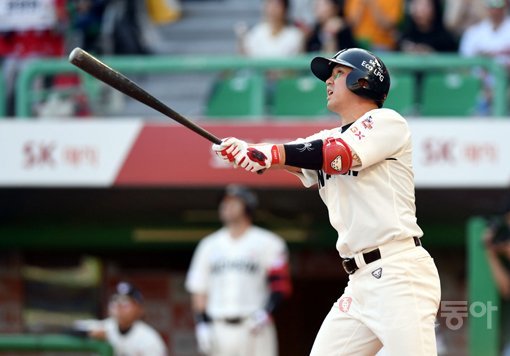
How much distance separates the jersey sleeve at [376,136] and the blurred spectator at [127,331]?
453 cm

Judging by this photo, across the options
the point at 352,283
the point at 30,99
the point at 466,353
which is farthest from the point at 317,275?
the point at 352,283

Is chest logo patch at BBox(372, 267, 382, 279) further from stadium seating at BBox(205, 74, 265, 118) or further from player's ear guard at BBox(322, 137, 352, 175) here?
stadium seating at BBox(205, 74, 265, 118)

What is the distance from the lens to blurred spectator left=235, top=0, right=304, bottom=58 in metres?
10.8

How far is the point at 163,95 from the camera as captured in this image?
465 inches

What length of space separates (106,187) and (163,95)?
65.9 inches

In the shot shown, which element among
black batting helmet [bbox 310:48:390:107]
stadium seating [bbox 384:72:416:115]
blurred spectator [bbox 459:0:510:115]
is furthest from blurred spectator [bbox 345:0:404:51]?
black batting helmet [bbox 310:48:390:107]

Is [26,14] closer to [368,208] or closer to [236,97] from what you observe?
[236,97]

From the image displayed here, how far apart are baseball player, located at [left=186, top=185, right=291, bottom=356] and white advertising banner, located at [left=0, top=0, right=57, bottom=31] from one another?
230 centimetres

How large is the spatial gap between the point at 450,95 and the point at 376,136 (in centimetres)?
459

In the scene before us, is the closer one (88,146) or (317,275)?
(88,146)

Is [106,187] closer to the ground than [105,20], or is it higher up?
closer to the ground

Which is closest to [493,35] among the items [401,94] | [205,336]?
[401,94]

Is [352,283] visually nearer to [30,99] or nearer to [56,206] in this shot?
[30,99]

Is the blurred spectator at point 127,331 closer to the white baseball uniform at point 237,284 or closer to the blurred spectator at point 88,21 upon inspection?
the white baseball uniform at point 237,284
